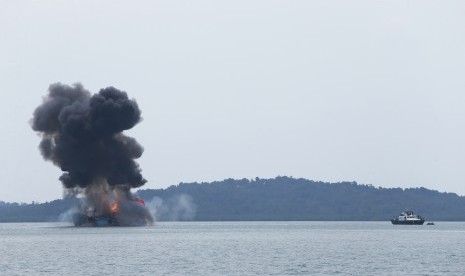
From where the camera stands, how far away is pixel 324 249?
14038 centimetres

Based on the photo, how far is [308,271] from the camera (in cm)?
9756

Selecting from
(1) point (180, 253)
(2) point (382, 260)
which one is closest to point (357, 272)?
(2) point (382, 260)

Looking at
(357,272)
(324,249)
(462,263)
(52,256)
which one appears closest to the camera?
(357,272)

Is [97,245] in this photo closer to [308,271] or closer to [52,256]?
[52,256]

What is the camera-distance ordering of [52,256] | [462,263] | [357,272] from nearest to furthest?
[357,272], [462,263], [52,256]

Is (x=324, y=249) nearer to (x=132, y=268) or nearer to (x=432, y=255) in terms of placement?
(x=432, y=255)

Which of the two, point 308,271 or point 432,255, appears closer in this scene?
point 308,271

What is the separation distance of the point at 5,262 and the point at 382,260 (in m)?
46.5

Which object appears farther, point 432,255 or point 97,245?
point 97,245

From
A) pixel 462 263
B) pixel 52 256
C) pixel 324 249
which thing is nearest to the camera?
pixel 462 263

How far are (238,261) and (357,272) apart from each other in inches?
772

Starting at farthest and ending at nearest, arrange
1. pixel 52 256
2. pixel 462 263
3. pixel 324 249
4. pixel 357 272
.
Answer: pixel 324 249, pixel 52 256, pixel 462 263, pixel 357 272

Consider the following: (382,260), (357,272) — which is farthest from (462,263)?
(357,272)

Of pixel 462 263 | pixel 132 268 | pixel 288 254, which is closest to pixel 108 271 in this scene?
pixel 132 268
